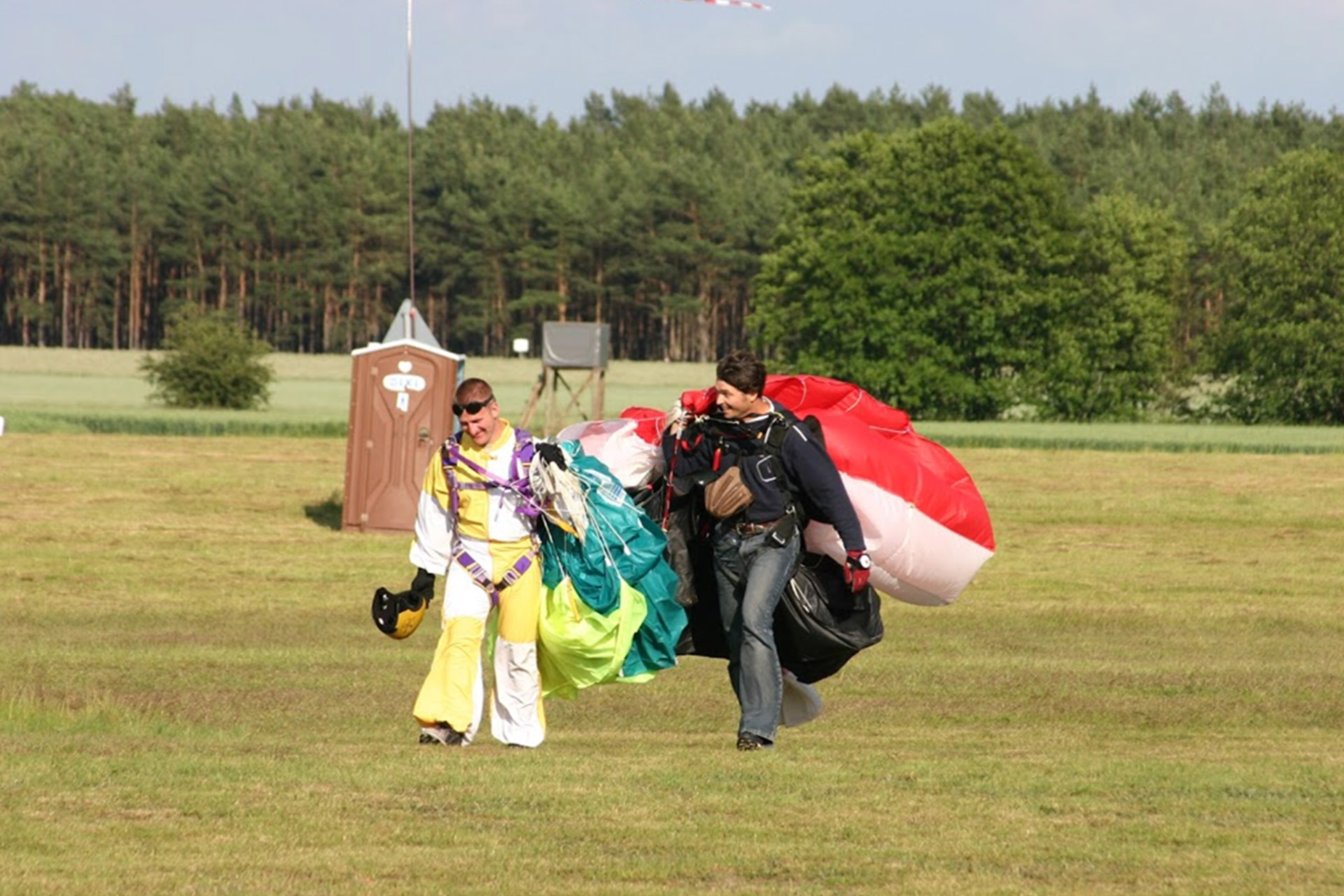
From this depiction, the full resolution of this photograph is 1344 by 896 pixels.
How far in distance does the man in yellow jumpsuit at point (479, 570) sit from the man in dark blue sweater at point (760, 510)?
0.90 m

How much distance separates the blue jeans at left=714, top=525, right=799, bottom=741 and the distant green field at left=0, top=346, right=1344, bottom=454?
34.2 meters

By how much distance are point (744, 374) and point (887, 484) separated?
1.29m

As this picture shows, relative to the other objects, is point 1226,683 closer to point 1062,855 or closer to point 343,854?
point 1062,855

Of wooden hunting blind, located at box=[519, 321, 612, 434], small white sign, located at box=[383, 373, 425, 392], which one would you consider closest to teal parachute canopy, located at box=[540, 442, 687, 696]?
small white sign, located at box=[383, 373, 425, 392]

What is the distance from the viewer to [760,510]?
9.77m

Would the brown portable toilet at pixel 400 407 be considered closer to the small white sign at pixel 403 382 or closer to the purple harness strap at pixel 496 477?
the small white sign at pixel 403 382

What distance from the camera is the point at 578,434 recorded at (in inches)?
428

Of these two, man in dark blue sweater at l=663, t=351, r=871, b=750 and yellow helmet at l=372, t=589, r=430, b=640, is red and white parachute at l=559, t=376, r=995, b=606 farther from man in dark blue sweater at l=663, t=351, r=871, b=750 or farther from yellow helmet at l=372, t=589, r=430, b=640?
yellow helmet at l=372, t=589, r=430, b=640

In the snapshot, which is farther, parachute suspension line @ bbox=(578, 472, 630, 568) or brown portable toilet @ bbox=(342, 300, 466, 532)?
brown portable toilet @ bbox=(342, 300, 466, 532)

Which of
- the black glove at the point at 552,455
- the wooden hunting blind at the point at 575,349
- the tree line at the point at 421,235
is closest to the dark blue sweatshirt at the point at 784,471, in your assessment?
the black glove at the point at 552,455

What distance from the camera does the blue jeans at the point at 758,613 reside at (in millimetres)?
9812

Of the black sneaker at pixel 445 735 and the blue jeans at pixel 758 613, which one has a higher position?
the blue jeans at pixel 758 613

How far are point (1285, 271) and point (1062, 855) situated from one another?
65.1 meters

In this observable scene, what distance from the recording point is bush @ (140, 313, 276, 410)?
58.5m
